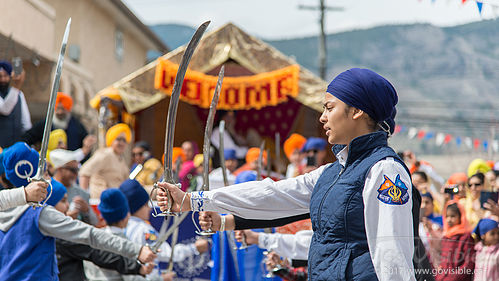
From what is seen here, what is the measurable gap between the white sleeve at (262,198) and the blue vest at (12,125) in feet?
12.7

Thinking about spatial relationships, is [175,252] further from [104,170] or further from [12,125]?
[104,170]

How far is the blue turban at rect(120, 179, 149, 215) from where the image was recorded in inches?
212

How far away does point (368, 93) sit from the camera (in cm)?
273

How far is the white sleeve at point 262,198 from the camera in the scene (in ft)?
9.72

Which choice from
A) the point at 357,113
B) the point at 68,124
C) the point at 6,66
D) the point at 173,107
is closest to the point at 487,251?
the point at 357,113

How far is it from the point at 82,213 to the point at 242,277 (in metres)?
1.46

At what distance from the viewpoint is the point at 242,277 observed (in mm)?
5391

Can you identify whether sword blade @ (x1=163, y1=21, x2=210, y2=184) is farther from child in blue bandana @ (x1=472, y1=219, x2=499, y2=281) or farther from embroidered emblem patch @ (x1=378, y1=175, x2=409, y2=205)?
child in blue bandana @ (x1=472, y1=219, x2=499, y2=281)

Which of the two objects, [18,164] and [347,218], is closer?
[347,218]

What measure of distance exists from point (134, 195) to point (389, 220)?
129 inches

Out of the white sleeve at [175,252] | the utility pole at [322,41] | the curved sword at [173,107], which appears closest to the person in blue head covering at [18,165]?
the curved sword at [173,107]

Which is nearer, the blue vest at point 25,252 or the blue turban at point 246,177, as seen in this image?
the blue vest at point 25,252

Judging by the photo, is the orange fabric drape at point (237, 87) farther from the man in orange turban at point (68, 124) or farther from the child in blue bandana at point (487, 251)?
the child in blue bandana at point (487, 251)

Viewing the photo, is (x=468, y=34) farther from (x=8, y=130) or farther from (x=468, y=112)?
(x=468, y=112)
